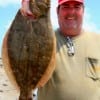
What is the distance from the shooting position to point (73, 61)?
259 inches

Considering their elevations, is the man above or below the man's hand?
below

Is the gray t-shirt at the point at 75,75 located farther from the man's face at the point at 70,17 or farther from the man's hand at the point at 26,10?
the man's hand at the point at 26,10

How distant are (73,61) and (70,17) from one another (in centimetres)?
56

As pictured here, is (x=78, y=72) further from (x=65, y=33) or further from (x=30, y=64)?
(x=30, y=64)

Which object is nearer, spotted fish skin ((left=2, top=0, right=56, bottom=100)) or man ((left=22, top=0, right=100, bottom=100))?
spotted fish skin ((left=2, top=0, right=56, bottom=100))

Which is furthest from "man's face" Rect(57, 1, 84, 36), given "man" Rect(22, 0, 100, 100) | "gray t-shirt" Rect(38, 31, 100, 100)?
"gray t-shirt" Rect(38, 31, 100, 100)

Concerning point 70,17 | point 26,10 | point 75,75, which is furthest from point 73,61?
point 26,10

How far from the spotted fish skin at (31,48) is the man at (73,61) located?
2.36 feet

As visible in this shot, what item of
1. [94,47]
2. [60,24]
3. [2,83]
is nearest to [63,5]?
[60,24]

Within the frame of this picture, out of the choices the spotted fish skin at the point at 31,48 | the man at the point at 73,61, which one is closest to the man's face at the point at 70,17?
the man at the point at 73,61

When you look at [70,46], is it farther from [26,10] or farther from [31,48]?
[26,10]

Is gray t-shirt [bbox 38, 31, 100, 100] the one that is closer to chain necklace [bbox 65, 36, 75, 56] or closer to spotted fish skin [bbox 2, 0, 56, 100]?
chain necklace [bbox 65, 36, 75, 56]

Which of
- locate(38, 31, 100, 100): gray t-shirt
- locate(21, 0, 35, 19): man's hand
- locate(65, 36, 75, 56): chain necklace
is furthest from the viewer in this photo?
locate(65, 36, 75, 56): chain necklace

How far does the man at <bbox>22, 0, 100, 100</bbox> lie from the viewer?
6.46 meters
